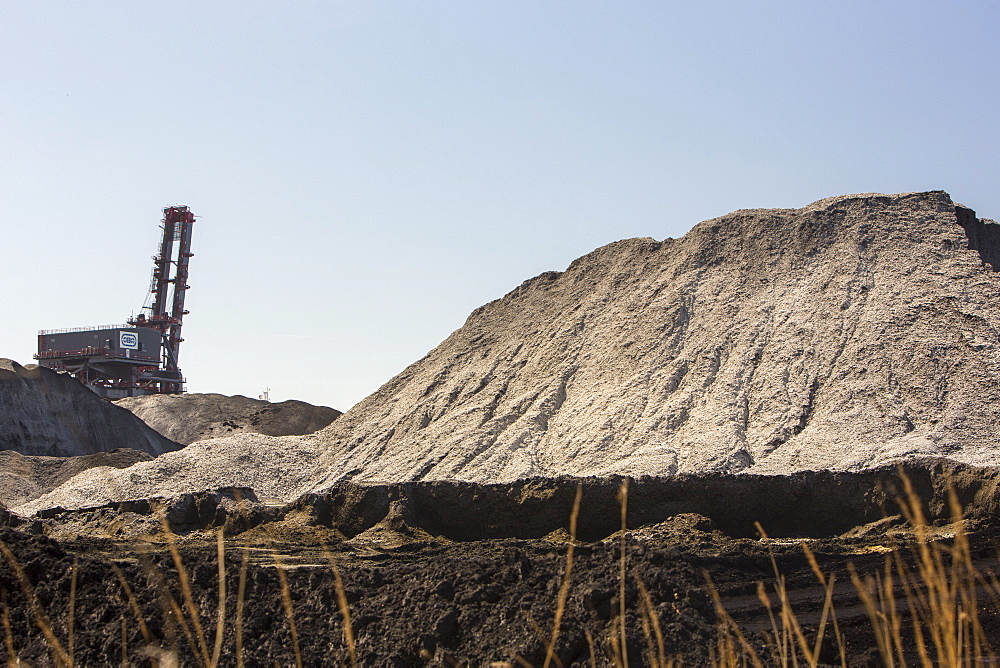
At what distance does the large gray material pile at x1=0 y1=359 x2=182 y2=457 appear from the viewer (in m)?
42.2

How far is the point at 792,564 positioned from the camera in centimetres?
1398

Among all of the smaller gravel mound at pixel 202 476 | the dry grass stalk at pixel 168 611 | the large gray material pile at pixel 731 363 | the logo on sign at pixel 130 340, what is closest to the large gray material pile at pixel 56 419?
the logo on sign at pixel 130 340

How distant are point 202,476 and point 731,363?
15203 millimetres

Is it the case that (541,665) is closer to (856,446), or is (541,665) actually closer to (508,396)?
Answer: (856,446)

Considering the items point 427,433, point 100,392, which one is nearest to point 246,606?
point 427,433

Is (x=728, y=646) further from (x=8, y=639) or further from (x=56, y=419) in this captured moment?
(x=56, y=419)

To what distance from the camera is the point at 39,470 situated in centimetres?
3338

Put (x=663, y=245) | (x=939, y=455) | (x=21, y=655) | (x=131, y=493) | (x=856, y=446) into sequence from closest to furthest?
(x=21, y=655), (x=939, y=455), (x=856, y=446), (x=131, y=493), (x=663, y=245)

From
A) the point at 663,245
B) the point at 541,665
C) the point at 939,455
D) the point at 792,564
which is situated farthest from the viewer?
the point at 663,245

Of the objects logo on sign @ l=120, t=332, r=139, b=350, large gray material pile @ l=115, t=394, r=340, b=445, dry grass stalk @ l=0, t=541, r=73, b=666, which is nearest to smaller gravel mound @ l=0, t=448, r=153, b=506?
large gray material pile @ l=115, t=394, r=340, b=445

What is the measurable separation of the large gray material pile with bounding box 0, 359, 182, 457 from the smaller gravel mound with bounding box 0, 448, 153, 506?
565 centimetres

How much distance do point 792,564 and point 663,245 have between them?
65.2 feet

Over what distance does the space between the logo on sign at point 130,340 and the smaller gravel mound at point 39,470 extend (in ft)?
82.7

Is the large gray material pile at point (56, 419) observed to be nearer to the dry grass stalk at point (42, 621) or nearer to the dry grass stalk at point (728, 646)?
the dry grass stalk at point (42, 621)
